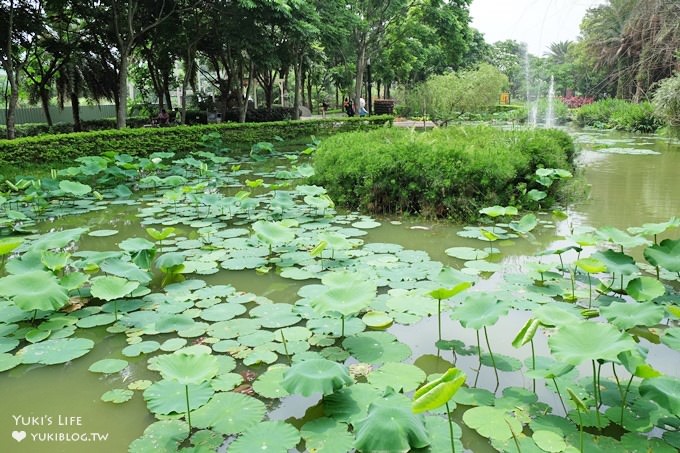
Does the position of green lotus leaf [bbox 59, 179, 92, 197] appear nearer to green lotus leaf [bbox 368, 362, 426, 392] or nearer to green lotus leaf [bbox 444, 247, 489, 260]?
green lotus leaf [bbox 444, 247, 489, 260]

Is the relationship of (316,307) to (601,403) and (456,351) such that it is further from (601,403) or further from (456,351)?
(601,403)

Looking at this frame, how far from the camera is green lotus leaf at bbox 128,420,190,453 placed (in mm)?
2180

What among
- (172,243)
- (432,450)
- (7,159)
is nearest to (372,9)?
(7,159)

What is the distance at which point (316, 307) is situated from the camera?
2.94 metres

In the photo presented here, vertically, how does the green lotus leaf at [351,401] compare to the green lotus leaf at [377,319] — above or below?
below

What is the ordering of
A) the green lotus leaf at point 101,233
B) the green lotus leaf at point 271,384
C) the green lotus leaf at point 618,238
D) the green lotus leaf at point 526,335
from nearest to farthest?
1. the green lotus leaf at point 526,335
2. the green lotus leaf at point 271,384
3. the green lotus leaf at point 618,238
4. the green lotus leaf at point 101,233

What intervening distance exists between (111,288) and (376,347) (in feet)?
6.14

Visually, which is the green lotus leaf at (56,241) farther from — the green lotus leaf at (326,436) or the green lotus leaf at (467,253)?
the green lotus leaf at (467,253)

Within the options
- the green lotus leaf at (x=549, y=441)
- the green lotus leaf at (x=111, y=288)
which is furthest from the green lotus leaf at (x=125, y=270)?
the green lotus leaf at (x=549, y=441)

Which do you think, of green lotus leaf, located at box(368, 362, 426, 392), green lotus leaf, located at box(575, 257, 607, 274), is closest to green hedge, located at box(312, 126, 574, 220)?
green lotus leaf, located at box(575, 257, 607, 274)

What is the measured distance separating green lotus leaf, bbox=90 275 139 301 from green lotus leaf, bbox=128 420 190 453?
1348 mm

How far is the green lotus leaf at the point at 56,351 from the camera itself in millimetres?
2932

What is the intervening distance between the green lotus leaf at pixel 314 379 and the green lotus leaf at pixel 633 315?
4.71 ft

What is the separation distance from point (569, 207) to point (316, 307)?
5.20 m
